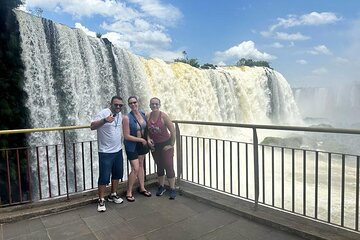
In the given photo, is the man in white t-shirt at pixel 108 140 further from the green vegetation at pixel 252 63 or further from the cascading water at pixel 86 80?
the green vegetation at pixel 252 63

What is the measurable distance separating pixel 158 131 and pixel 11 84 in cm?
926

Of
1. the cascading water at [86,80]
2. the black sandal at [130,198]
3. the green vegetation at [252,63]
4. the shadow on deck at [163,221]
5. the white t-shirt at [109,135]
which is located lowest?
the shadow on deck at [163,221]

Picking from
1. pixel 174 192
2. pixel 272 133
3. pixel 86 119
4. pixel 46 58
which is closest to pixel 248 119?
pixel 272 133

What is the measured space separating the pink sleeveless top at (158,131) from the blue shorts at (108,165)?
1.95 feet

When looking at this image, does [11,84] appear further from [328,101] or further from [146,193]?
[328,101]

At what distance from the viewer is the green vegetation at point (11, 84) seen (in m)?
11.7

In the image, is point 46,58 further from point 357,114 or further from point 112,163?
point 357,114

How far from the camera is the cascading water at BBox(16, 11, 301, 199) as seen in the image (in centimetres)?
1203

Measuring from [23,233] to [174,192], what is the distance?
224cm

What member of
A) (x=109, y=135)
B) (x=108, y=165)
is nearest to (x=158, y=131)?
(x=109, y=135)

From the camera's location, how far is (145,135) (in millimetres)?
5031

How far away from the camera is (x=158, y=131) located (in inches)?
196

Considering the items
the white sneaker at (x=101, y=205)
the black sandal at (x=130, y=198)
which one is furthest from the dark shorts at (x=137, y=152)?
the white sneaker at (x=101, y=205)

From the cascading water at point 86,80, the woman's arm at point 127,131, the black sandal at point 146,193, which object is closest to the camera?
the woman's arm at point 127,131
